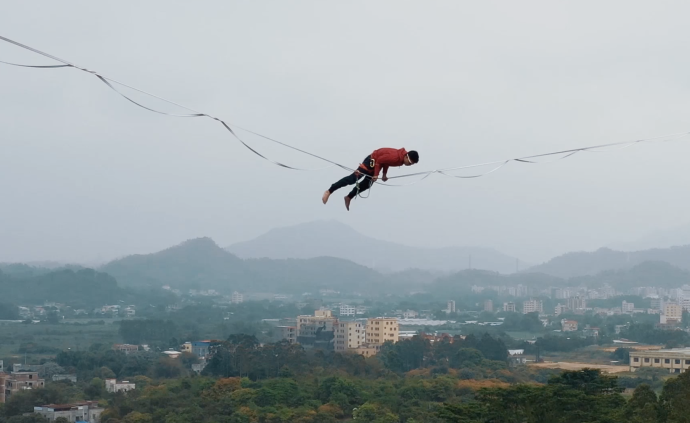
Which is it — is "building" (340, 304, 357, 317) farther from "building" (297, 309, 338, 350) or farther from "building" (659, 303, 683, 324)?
"building" (297, 309, 338, 350)

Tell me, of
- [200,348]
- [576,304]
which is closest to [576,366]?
[200,348]

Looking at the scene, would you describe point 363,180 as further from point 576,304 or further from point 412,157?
point 576,304

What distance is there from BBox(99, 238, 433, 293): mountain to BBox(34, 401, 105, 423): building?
10900cm

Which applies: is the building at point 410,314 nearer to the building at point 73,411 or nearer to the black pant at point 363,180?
the building at point 73,411

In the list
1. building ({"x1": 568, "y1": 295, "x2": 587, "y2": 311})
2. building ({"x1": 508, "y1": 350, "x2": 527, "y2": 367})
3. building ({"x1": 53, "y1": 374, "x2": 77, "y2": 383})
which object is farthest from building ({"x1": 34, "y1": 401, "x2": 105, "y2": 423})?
building ({"x1": 568, "y1": 295, "x2": 587, "y2": 311})

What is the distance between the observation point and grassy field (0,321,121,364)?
185 feet

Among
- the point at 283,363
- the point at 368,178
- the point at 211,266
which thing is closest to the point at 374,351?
the point at 283,363

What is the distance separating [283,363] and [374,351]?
47.1 feet

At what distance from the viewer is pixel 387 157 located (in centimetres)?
805

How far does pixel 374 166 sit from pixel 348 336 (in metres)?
47.1

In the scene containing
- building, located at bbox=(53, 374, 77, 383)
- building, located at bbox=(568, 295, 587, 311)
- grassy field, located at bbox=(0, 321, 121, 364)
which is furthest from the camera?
building, located at bbox=(568, 295, 587, 311)

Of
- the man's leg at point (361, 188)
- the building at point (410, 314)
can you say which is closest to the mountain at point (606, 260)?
the building at point (410, 314)

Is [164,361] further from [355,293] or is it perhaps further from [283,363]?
[355,293]

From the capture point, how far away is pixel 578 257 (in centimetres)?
17188
